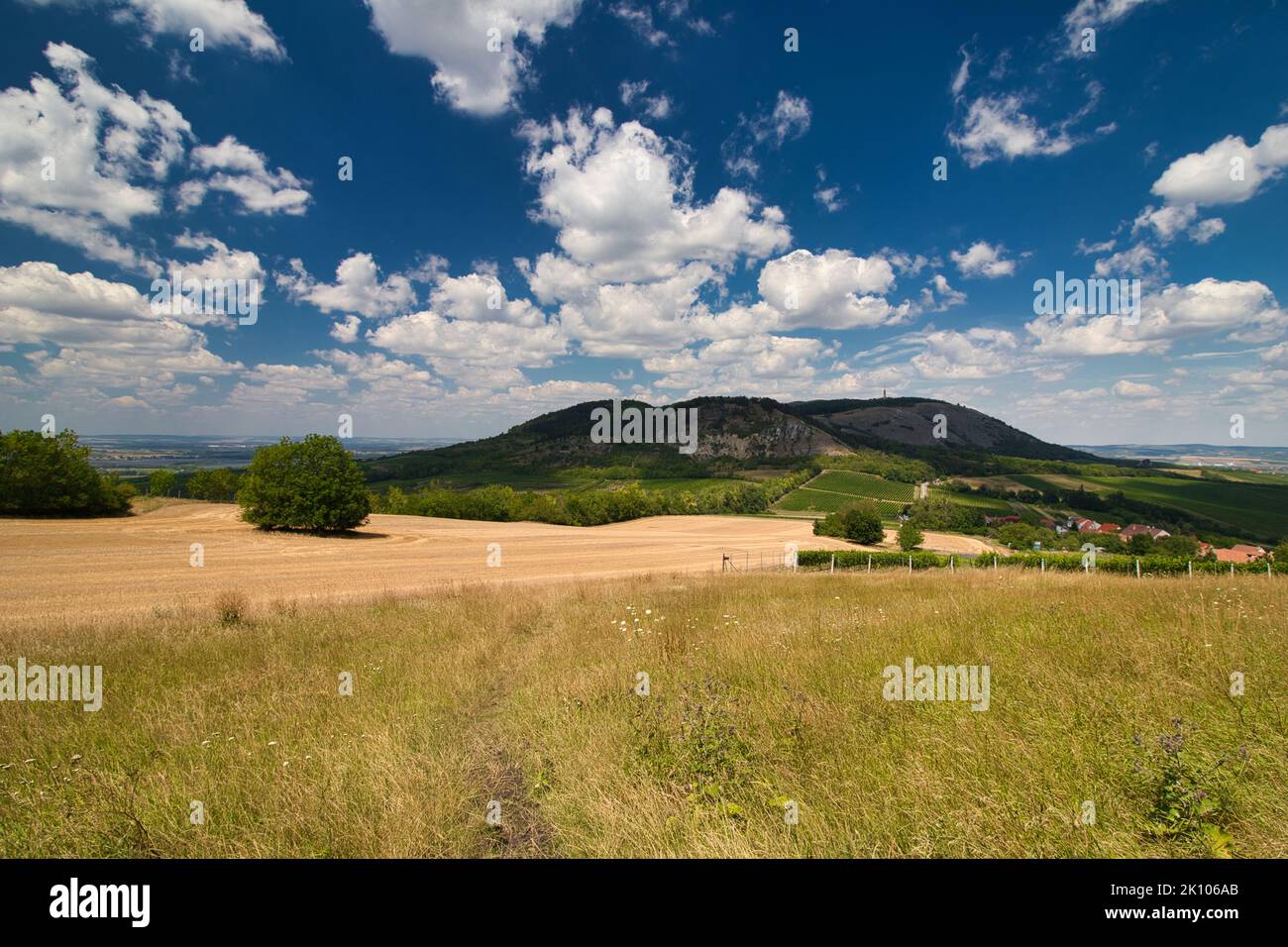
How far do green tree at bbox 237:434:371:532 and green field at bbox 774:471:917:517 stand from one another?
86272mm

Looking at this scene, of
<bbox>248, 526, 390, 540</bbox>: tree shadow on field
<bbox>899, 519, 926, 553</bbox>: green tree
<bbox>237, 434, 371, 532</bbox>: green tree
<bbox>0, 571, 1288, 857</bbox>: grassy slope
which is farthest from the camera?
<bbox>899, 519, 926, 553</bbox>: green tree

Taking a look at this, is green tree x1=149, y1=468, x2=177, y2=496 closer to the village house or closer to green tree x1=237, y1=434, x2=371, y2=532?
green tree x1=237, y1=434, x2=371, y2=532

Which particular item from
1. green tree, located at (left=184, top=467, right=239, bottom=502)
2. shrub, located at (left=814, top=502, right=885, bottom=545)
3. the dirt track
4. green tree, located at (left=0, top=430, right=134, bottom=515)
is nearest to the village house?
the dirt track

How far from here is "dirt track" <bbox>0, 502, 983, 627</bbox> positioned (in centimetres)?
2348

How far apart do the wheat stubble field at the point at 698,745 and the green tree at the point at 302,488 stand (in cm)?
4164

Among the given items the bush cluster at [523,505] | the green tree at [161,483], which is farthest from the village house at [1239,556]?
the green tree at [161,483]

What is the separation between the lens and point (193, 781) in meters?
4.67

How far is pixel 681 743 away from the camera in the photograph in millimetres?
4883

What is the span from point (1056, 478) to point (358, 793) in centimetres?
20956

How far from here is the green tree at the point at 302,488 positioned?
153 ft

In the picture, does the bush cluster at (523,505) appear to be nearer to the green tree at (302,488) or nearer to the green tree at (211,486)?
the green tree at (211,486)

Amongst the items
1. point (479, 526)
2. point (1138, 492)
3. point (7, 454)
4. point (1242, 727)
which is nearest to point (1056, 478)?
point (1138, 492)
